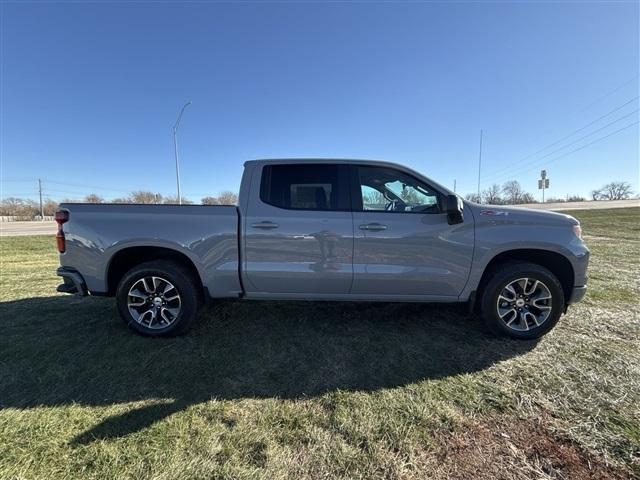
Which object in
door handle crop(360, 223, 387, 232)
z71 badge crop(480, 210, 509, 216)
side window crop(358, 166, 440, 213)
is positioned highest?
side window crop(358, 166, 440, 213)

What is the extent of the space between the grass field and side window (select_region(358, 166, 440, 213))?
1.37m

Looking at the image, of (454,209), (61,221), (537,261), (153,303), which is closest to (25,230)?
(61,221)

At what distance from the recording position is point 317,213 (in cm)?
349

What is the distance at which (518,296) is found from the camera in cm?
352

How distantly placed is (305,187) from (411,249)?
4.22 feet

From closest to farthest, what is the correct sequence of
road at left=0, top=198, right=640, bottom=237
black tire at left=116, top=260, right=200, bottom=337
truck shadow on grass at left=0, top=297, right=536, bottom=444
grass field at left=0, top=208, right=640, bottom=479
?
grass field at left=0, top=208, right=640, bottom=479 < truck shadow on grass at left=0, top=297, right=536, bottom=444 < black tire at left=116, top=260, right=200, bottom=337 < road at left=0, top=198, right=640, bottom=237

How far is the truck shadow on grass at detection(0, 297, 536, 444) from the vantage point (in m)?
2.65

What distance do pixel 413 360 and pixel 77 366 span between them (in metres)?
3.05

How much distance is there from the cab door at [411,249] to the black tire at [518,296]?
A: 1.00 feet

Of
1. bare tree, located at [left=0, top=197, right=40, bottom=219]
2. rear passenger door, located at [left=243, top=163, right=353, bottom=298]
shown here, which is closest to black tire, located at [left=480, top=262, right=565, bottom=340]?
rear passenger door, located at [left=243, top=163, right=353, bottom=298]

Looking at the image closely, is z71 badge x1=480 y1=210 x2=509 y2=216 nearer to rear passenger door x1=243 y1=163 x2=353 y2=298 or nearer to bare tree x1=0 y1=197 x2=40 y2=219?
rear passenger door x1=243 y1=163 x2=353 y2=298

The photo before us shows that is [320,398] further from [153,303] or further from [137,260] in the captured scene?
[137,260]

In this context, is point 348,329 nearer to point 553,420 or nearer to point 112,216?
point 553,420

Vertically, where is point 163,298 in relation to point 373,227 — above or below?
below
